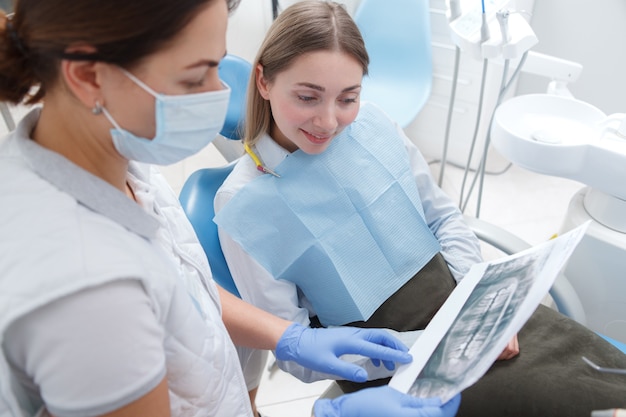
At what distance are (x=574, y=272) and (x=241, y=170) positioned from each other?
3.21 feet

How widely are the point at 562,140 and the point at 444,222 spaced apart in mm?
351

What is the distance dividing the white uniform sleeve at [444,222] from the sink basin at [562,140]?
0.66 ft

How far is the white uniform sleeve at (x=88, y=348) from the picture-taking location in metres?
0.47

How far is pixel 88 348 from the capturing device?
483 mm

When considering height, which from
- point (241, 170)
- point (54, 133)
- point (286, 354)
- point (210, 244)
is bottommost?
point (286, 354)

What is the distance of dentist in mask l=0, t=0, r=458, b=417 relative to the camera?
0.48 metres

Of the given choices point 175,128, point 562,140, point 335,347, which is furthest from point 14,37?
point 562,140

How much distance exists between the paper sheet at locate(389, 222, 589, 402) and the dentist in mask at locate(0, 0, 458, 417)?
0.37 meters

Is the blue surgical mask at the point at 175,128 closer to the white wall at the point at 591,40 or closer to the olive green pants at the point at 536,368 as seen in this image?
the olive green pants at the point at 536,368

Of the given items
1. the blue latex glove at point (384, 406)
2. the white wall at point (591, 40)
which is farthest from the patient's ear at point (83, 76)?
the white wall at point (591, 40)

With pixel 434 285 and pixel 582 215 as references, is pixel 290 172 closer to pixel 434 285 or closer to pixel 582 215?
pixel 434 285

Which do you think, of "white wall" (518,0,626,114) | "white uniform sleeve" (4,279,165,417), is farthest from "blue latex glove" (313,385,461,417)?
"white wall" (518,0,626,114)

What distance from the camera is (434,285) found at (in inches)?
46.6

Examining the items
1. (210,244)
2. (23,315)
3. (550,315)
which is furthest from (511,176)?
(23,315)
